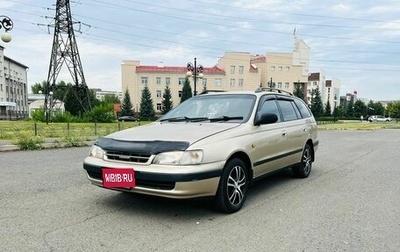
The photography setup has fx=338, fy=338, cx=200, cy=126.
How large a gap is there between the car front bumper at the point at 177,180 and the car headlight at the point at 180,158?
6 centimetres

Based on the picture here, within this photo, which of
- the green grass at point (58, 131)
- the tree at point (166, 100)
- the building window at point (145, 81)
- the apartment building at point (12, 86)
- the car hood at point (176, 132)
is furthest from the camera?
the apartment building at point (12, 86)

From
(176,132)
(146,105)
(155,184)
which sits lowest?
(146,105)

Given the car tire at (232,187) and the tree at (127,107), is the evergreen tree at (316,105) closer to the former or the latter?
the tree at (127,107)

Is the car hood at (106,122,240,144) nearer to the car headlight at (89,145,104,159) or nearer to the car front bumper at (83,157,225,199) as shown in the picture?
the car headlight at (89,145,104,159)

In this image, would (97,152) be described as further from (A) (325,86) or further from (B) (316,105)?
(A) (325,86)

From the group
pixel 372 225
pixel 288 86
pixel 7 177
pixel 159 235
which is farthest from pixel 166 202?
pixel 288 86

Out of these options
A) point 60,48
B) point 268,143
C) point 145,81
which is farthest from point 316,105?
point 268,143

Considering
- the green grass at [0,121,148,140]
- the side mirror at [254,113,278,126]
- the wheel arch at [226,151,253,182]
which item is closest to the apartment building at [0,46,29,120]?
the green grass at [0,121,148,140]

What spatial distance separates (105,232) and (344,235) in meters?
2.57

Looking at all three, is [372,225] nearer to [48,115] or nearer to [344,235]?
[344,235]

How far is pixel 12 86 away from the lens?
8306 centimetres

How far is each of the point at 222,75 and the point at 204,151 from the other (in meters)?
71.6

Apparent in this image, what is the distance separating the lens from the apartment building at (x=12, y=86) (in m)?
73.5

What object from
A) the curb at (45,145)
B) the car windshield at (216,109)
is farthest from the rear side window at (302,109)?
the curb at (45,145)
